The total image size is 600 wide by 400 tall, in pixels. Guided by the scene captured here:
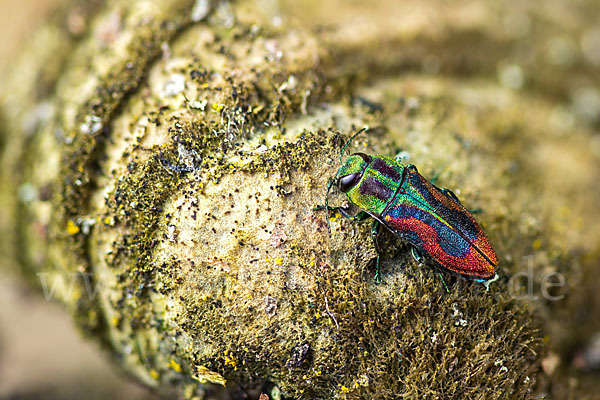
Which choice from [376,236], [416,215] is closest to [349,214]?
[376,236]

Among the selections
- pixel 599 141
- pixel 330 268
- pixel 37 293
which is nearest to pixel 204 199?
pixel 330 268

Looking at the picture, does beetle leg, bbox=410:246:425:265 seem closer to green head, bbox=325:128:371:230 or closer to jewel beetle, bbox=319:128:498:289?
jewel beetle, bbox=319:128:498:289

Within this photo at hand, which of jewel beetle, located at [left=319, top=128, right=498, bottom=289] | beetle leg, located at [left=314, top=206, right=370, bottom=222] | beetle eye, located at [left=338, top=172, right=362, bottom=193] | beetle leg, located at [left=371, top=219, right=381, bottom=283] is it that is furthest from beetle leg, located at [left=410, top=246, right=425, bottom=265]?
beetle eye, located at [left=338, top=172, right=362, bottom=193]

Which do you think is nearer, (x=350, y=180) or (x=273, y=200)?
(x=350, y=180)

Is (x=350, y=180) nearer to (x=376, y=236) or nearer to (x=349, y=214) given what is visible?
(x=349, y=214)

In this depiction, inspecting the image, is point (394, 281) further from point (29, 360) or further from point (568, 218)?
point (29, 360)

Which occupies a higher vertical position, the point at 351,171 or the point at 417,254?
the point at 351,171
